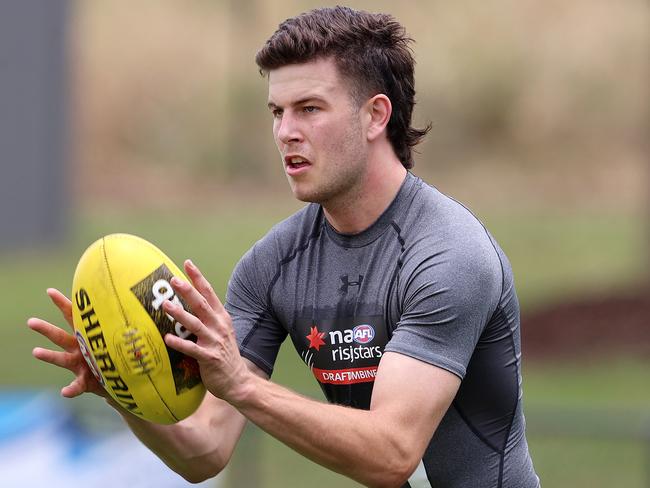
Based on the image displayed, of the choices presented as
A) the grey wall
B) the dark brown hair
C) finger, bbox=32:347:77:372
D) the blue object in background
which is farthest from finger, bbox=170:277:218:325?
the grey wall

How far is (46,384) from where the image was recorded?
14328mm

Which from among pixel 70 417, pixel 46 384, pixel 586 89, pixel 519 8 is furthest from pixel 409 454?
pixel 519 8

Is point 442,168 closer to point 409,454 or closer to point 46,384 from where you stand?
point 46,384

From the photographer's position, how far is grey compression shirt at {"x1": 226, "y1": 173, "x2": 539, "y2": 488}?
15.2ft

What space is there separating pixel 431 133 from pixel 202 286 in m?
28.7

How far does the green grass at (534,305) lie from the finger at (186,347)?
4932 millimetres

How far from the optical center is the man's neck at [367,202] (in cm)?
504

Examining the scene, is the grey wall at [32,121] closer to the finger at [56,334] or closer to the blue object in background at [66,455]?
the blue object in background at [66,455]

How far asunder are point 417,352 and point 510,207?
80.1 feet

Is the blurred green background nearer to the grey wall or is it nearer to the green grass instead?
the green grass

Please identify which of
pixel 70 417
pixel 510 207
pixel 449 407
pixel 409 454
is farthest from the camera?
pixel 510 207

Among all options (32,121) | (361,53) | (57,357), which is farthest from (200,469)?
(32,121)

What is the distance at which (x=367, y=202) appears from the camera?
505 centimetres

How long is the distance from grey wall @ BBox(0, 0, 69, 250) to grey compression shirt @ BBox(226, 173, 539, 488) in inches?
725
